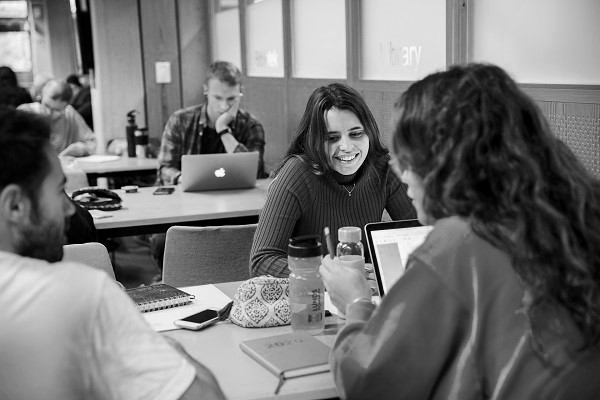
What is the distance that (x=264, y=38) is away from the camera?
6.02 meters

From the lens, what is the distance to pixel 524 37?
3.21 meters

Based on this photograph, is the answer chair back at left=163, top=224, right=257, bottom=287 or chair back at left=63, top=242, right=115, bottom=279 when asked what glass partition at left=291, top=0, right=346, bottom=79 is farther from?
chair back at left=63, top=242, right=115, bottom=279

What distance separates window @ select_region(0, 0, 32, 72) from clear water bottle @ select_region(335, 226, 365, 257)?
50.9 ft

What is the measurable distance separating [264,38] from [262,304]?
4.11m

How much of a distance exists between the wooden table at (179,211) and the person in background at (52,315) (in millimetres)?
2382

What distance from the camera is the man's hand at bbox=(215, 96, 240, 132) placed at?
510 centimetres

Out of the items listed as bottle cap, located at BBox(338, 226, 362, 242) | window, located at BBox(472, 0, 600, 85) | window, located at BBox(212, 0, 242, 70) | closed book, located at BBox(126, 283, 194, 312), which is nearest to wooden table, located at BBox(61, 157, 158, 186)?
window, located at BBox(212, 0, 242, 70)

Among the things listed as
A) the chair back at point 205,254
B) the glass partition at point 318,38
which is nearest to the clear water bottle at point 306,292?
the chair back at point 205,254

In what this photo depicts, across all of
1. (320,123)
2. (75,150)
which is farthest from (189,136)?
(320,123)

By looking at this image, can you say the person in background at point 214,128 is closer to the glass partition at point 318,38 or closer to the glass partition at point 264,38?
the glass partition at point 318,38

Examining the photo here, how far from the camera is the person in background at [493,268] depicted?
1.43m

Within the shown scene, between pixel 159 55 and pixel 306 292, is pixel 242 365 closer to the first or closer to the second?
pixel 306 292

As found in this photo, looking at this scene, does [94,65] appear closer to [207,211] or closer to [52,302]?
[207,211]

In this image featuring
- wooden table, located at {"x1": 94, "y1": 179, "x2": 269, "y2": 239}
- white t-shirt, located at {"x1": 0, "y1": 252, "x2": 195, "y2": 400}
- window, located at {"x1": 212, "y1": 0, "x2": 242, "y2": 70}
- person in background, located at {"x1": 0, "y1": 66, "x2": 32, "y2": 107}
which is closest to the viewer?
white t-shirt, located at {"x1": 0, "y1": 252, "x2": 195, "y2": 400}
